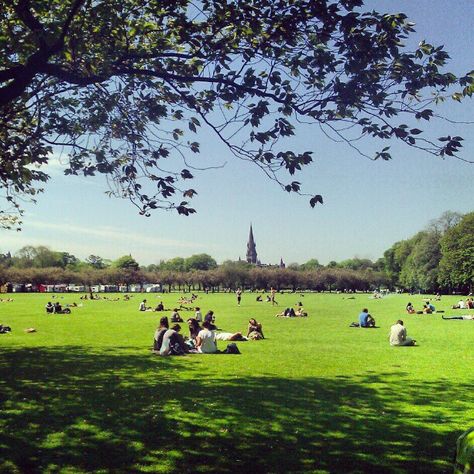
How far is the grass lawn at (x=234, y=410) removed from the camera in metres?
8.48

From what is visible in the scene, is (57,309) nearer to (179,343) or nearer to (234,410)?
(179,343)

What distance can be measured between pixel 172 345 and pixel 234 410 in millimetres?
9665

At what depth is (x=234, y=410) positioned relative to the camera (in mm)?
11602

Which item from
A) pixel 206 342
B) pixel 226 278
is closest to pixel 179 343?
pixel 206 342

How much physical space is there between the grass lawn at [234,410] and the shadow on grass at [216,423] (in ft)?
0.09

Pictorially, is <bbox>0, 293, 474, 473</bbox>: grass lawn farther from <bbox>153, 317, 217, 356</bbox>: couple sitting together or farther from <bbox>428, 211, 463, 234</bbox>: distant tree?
<bbox>428, 211, 463, 234</bbox>: distant tree

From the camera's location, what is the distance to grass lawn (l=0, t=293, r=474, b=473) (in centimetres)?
848

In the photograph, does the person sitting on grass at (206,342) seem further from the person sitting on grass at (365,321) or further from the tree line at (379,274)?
the tree line at (379,274)

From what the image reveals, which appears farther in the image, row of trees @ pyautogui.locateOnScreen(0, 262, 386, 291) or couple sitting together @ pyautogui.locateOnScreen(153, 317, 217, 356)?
row of trees @ pyautogui.locateOnScreen(0, 262, 386, 291)

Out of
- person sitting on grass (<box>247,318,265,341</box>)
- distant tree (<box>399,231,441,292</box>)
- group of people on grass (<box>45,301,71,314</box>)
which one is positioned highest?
distant tree (<box>399,231,441,292</box>)

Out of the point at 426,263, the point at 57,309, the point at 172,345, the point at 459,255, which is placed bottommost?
the point at 57,309

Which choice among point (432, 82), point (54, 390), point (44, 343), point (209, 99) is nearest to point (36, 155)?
point (209, 99)

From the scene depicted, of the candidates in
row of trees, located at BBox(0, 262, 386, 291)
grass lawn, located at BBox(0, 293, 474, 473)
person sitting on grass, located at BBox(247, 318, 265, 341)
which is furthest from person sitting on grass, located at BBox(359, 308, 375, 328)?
row of trees, located at BBox(0, 262, 386, 291)

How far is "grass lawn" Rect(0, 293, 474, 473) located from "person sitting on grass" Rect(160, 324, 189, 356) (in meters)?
0.73
